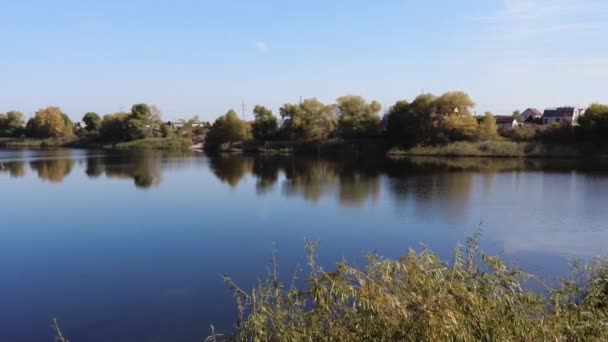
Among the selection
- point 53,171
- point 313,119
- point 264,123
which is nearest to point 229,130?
point 264,123

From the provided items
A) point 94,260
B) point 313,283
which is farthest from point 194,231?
point 313,283

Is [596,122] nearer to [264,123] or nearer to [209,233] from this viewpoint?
[264,123]

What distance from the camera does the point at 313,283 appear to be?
4422 millimetres

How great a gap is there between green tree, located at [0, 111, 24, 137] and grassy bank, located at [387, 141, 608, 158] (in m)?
59.3

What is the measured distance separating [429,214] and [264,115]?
3720 centimetres

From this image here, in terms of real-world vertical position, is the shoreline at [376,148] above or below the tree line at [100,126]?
below

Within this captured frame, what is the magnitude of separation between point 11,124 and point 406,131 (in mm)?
59150

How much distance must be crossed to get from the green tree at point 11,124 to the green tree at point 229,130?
3509 centimetres

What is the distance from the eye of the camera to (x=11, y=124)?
68.8 meters

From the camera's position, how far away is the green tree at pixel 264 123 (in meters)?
49.3

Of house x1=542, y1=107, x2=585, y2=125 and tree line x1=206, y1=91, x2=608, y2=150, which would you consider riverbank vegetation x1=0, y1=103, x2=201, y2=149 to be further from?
house x1=542, y1=107, x2=585, y2=125

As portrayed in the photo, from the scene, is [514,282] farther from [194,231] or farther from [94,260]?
[194,231]

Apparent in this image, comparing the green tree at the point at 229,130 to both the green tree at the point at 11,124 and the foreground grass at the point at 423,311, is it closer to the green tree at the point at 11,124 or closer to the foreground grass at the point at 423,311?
the green tree at the point at 11,124

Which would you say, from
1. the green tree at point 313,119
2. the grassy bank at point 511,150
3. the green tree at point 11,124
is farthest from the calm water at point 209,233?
the green tree at point 11,124
